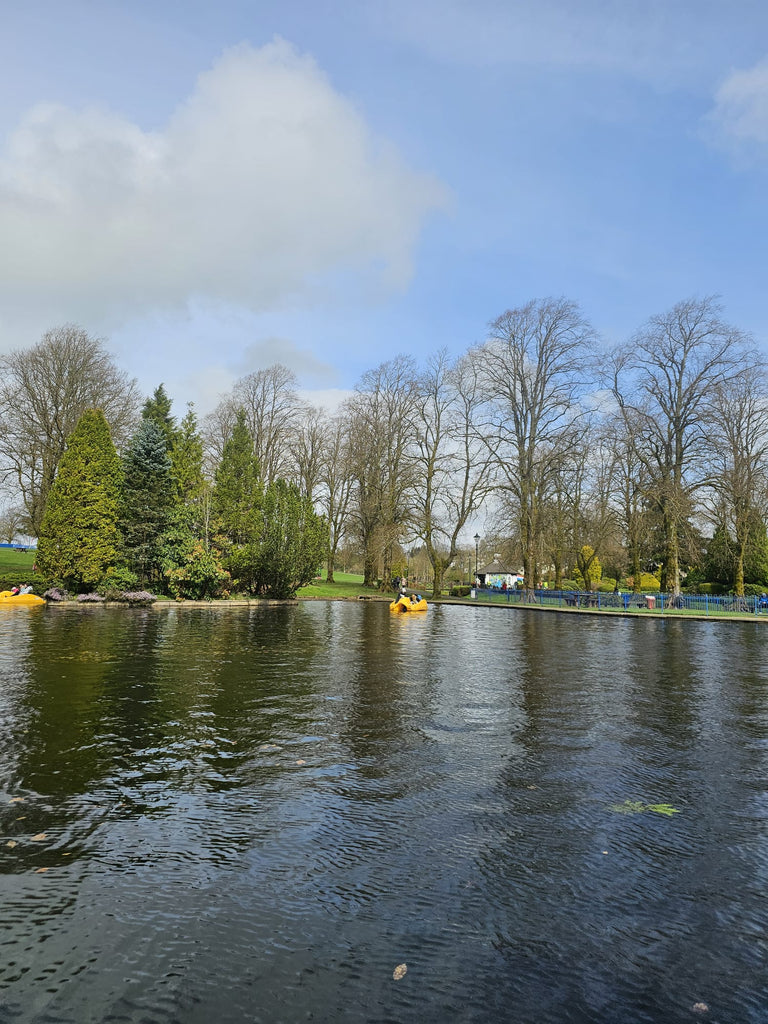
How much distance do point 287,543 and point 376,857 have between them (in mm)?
30631

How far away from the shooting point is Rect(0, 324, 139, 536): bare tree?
3853cm

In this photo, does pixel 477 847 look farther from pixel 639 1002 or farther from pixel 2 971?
pixel 2 971

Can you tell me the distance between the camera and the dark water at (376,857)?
2.71 m

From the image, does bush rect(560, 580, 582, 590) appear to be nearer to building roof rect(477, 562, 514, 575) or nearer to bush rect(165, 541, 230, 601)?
bush rect(165, 541, 230, 601)

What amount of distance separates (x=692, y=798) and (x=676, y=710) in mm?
3811

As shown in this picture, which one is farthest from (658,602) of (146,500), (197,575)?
(146,500)

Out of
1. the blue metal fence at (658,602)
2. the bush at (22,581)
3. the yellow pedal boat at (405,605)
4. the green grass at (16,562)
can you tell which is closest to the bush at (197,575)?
the bush at (22,581)

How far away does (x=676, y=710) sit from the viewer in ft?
28.5

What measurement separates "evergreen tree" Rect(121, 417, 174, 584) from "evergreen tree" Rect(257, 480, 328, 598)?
501 centimetres

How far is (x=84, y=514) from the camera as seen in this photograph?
3041 cm

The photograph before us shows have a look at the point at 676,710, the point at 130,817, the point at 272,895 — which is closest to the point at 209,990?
the point at 272,895

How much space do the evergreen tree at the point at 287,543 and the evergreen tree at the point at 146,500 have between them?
5014mm

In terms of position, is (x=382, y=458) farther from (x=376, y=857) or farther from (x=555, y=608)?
(x=376, y=857)

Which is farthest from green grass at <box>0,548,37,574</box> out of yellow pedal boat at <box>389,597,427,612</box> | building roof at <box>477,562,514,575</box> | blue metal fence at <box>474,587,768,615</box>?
building roof at <box>477,562,514,575</box>
